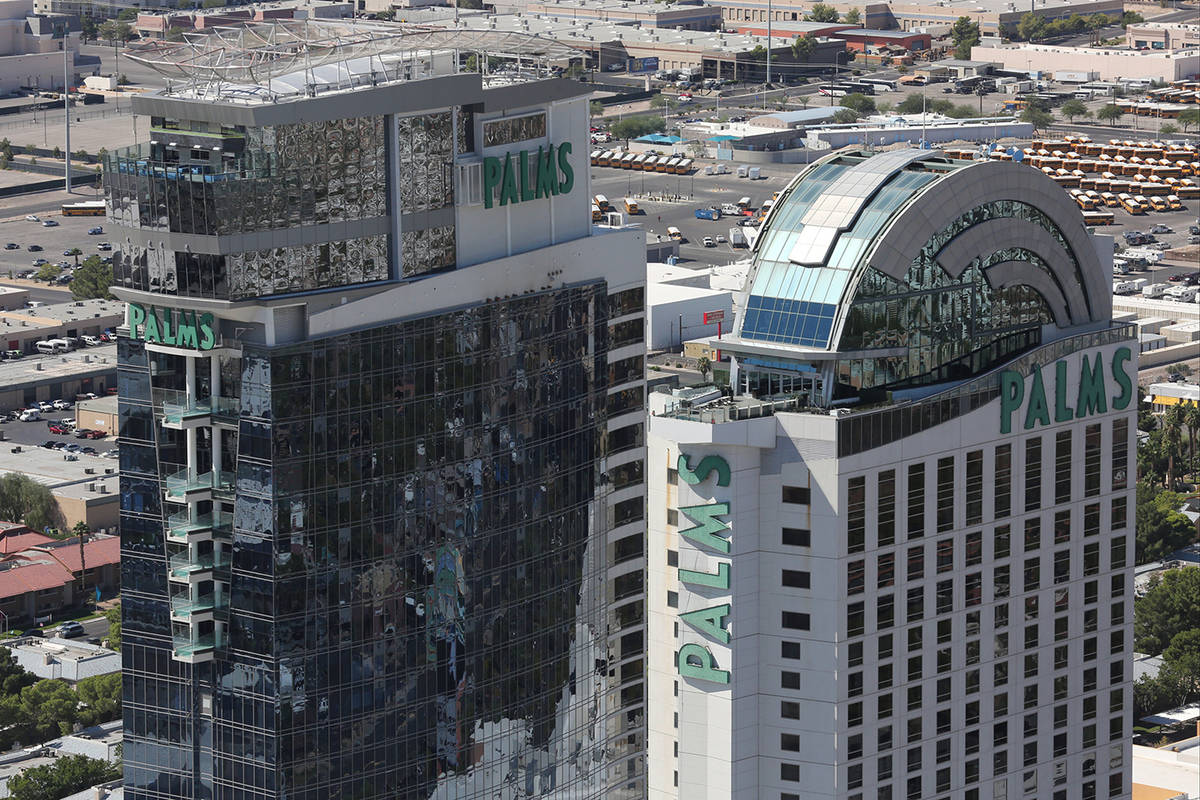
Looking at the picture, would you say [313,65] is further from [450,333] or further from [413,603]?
[413,603]

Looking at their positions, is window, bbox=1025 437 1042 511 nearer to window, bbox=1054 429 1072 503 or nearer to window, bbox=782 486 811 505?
window, bbox=1054 429 1072 503

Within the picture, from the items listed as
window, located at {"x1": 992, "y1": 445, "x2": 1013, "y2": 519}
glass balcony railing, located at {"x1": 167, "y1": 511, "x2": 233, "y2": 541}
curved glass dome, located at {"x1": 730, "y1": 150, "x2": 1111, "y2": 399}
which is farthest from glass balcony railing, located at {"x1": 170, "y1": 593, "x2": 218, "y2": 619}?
window, located at {"x1": 992, "y1": 445, "x2": 1013, "y2": 519}

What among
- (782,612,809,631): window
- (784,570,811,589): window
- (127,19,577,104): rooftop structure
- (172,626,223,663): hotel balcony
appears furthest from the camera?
(782,612,809,631): window

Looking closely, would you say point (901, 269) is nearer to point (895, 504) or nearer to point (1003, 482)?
point (895, 504)

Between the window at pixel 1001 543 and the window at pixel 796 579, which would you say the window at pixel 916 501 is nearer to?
the window at pixel 1001 543

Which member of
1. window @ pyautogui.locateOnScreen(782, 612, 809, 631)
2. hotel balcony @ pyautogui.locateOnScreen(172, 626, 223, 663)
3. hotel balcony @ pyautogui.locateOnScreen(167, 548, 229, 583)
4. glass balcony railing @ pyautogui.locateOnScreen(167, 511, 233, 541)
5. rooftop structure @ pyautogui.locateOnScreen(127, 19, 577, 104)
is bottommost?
window @ pyautogui.locateOnScreen(782, 612, 809, 631)
